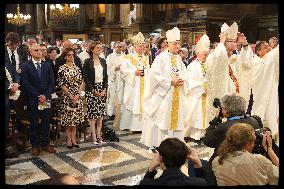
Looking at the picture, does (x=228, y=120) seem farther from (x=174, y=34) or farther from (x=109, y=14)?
(x=109, y=14)

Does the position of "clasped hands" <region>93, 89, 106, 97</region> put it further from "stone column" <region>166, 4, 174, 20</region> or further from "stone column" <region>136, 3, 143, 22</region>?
"stone column" <region>166, 4, 174, 20</region>

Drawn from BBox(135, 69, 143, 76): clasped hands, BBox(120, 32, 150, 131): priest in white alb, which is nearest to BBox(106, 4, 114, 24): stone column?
BBox(120, 32, 150, 131): priest in white alb

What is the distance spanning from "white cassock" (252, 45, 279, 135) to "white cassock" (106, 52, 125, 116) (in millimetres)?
3204

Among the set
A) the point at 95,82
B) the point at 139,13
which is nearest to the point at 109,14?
the point at 139,13

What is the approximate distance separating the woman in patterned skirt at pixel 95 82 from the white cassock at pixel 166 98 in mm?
956

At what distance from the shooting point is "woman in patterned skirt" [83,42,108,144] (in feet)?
21.7

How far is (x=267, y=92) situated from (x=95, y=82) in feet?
9.32

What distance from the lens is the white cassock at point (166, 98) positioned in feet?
20.1

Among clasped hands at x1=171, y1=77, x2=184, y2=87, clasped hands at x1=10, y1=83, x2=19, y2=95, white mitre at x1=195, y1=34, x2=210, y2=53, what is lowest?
clasped hands at x1=10, y1=83, x2=19, y2=95

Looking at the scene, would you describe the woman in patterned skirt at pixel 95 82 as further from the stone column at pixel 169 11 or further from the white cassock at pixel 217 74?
the stone column at pixel 169 11

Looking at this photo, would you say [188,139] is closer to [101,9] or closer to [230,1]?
[230,1]

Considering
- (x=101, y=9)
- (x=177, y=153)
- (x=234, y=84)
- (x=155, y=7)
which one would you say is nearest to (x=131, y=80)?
(x=234, y=84)

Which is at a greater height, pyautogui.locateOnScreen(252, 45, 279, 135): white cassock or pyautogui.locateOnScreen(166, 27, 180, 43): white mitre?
pyautogui.locateOnScreen(166, 27, 180, 43): white mitre

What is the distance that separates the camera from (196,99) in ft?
23.5
